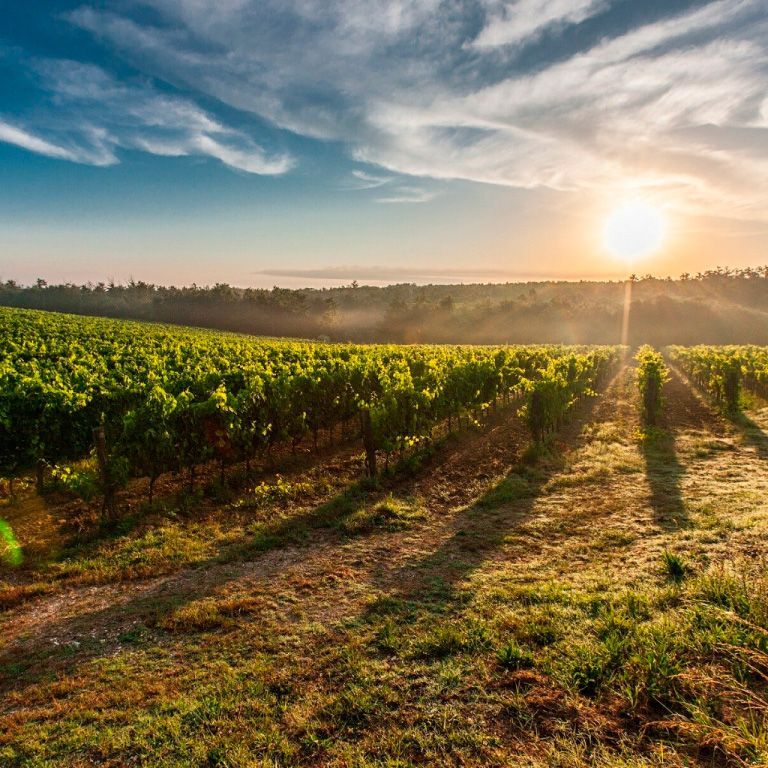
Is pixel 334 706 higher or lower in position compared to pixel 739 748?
lower

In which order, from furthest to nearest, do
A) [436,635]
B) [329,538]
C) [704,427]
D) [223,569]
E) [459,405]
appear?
[704,427] < [459,405] < [329,538] < [223,569] < [436,635]

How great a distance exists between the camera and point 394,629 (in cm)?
521

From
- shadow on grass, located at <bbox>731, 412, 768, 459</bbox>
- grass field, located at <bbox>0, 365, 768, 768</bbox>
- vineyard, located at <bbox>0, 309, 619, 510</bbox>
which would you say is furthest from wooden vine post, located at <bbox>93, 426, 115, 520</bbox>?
shadow on grass, located at <bbox>731, 412, 768, 459</bbox>

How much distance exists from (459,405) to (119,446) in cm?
989

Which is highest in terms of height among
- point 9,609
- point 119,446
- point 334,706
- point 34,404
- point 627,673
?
point 34,404

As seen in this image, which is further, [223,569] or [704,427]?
[704,427]

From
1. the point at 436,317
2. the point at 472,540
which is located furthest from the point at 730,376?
the point at 436,317

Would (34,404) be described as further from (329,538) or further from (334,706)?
(334,706)

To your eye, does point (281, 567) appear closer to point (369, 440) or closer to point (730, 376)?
point (369, 440)

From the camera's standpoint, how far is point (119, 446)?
8.87 metres

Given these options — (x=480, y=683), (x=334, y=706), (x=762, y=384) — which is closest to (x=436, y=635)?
(x=480, y=683)

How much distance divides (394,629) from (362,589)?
110 cm

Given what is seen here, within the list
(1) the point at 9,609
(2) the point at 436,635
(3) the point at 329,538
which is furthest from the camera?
(3) the point at 329,538

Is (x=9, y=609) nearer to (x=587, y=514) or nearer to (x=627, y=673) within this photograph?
(x=627, y=673)
